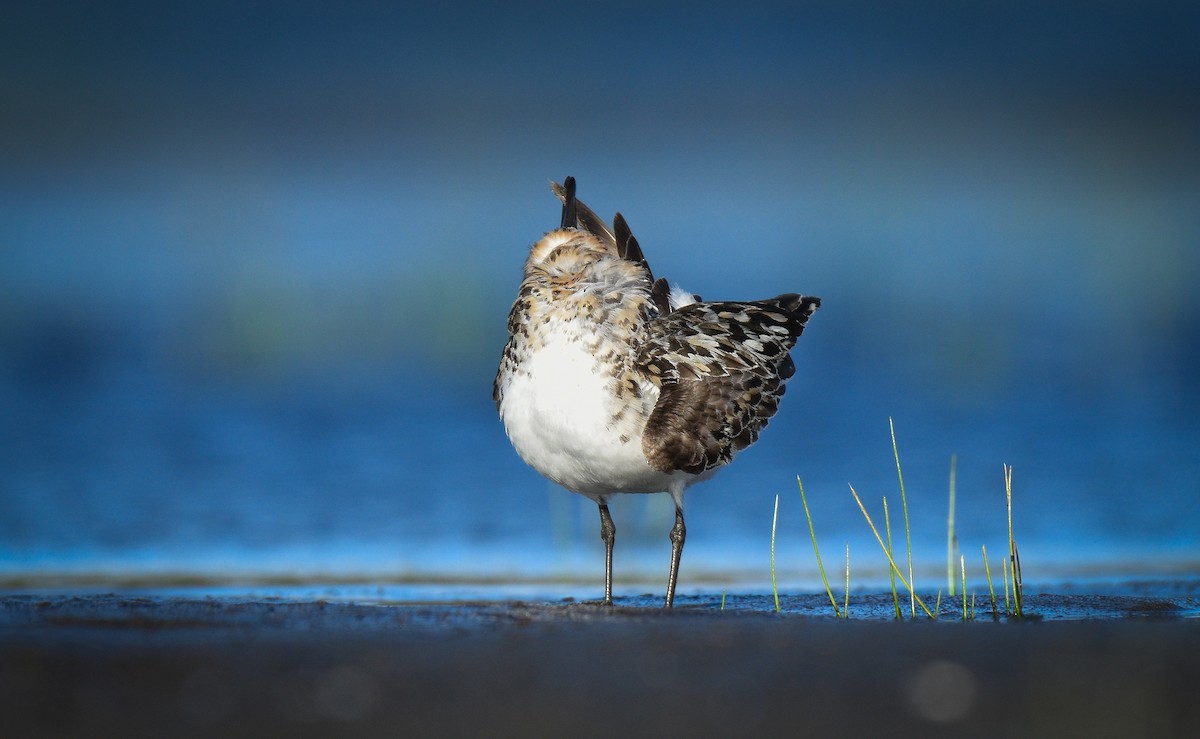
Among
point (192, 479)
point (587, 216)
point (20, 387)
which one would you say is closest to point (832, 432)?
point (587, 216)

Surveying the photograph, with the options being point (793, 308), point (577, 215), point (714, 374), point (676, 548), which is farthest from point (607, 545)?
point (577, 215)

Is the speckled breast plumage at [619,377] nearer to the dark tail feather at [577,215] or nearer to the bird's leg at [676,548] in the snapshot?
the bird's leg at [676,548]

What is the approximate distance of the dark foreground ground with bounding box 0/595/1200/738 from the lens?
146 inches

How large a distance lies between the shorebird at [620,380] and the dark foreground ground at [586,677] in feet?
5.33

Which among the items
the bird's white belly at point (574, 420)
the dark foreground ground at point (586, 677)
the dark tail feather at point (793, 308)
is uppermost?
the dark tail feather at point (793, 308)

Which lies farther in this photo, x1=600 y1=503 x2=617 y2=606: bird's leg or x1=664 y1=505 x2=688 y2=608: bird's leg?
x1=600 y1=503 x2=617 y2=606: bird's leg

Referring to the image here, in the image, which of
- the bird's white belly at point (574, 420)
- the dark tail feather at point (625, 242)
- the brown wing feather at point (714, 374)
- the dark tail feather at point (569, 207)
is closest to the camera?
the bird's white belly at point (574, 420)

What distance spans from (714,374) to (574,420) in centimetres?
101

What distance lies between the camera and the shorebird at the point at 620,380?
6.93 m

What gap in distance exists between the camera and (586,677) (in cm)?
425

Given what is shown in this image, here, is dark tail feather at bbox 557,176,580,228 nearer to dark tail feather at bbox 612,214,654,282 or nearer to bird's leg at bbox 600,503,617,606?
dark tail feather at bbox 612,214,654,282

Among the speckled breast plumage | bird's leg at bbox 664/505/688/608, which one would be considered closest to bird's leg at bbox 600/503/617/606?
the speckled breast plumage

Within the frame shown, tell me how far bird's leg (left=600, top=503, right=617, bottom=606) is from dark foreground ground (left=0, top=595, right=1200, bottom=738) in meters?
1.60

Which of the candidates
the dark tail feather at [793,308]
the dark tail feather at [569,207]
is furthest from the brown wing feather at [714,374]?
the dark tail feather at [569,207]
